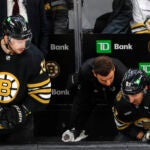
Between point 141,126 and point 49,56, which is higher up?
point 49,56

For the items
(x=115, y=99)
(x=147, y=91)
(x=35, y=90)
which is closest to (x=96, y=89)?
(x=115, y=99)

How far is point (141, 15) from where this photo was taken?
558cm

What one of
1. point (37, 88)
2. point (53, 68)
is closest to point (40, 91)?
point (37, 88)

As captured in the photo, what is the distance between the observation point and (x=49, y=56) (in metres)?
5.89

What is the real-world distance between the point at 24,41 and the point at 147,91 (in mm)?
1345

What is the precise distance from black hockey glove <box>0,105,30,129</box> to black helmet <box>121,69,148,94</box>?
3.15 ft

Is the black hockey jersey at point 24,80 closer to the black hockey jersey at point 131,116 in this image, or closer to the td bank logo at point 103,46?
the black hockey jersey at point 131,116

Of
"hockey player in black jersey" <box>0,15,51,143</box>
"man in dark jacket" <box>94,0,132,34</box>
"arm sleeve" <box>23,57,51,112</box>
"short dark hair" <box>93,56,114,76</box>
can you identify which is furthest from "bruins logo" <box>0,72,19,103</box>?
"man in dark jacket" <box>94,0,132,34</box>

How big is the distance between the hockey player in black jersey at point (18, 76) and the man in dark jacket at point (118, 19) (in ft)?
4.77

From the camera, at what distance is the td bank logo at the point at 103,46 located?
5.81 m

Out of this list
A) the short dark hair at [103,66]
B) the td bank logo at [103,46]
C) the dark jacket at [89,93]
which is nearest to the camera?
the short dark hair at [103,66]

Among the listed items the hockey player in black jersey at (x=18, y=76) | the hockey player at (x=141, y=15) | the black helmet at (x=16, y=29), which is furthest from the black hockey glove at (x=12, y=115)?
the hockey player at (x=141, y=15)

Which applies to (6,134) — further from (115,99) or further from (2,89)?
(115,99)

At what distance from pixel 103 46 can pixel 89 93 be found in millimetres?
627
